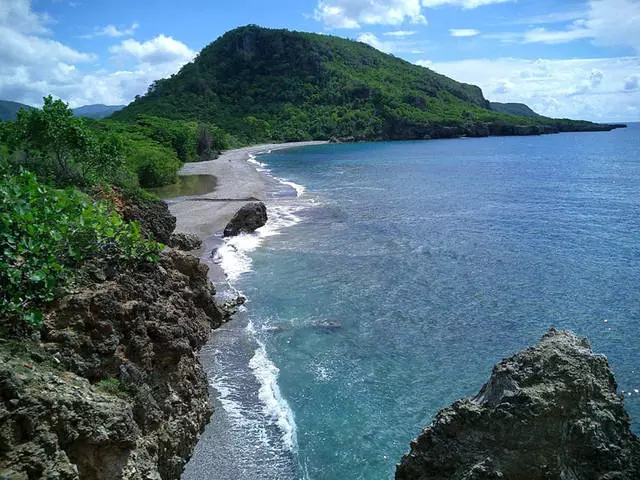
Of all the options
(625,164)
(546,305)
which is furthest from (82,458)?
(625,164)

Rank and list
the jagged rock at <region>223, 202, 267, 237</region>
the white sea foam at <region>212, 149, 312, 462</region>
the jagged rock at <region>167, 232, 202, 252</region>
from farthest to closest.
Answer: the jagged rock at <region>223, 202, 267, 237</region> → the jagged rock at <region>167, 232, 202, 252</region> → the white sea foam at <region>212, 149, 312, 462</region>

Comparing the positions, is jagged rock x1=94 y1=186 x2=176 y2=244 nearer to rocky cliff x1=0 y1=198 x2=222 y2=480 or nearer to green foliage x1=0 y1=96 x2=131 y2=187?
green foliage x1=0 y1=96 x2=131 y2=187

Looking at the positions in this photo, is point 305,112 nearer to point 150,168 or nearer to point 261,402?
point 150,168

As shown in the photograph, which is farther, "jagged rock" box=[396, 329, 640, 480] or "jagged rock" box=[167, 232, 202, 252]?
"jagged rock" box=[167, 232, 202, 252]

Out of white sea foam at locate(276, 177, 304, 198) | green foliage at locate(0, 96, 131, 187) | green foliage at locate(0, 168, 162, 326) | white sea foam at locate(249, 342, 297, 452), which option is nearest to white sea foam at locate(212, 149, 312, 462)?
white sea foam at locate(249, 342, 297, 452)

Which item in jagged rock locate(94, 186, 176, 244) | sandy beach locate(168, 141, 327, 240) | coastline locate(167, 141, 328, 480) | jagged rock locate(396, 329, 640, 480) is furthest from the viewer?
sandy beach locate(168, 141, 327, 240)

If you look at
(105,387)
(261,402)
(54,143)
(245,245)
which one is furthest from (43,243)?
(245,245)

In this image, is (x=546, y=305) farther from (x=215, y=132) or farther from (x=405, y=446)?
(x=215, y=132)
